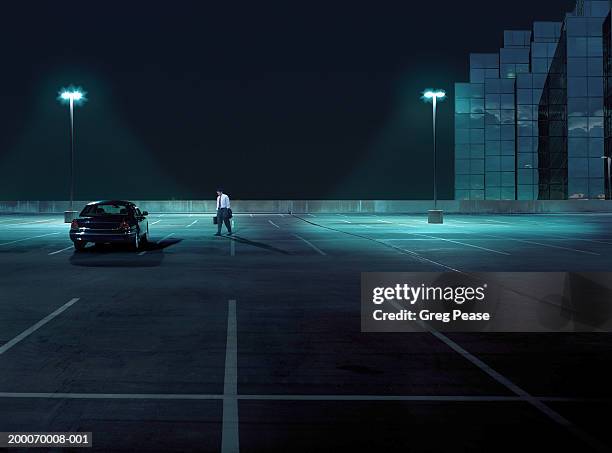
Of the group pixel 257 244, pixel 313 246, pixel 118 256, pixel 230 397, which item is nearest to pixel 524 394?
pixel 230 397

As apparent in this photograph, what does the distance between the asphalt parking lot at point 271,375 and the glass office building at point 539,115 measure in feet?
211

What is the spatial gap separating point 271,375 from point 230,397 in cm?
83

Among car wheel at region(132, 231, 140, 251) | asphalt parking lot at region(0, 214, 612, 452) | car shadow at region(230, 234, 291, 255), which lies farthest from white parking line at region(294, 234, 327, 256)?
asphalt parking lot at region(0, 214, 612, 452)

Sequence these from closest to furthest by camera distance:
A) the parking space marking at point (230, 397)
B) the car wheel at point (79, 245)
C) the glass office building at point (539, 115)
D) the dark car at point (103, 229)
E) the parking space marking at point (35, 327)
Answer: the parking space marking at point (230, 397) → the parking space marking at point (35, 327) → the dark car at point (103, 229) → the car wheel at point (79, 245) → the glass office building at point (539, 115)

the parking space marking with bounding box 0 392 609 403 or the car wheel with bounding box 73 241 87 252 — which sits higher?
the car wheel with bounding box 73 241 87 252

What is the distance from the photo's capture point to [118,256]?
20.6 m

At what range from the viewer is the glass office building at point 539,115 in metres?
71.6

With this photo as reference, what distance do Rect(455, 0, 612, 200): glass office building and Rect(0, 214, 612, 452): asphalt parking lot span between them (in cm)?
6426

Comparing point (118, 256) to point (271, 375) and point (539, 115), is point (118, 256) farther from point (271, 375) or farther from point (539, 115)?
point (539, 115)

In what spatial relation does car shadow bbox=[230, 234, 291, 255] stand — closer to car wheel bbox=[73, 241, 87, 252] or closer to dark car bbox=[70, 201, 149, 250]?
dark car bbox=[70, 201, 149, 250]

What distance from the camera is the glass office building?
71.6 meters

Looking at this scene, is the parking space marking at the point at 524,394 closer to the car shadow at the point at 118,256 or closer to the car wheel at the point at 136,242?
the car shadow at the point at 118,256

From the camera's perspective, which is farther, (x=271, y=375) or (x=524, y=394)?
(x=271, y=375)

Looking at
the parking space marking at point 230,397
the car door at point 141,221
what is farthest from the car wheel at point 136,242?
the parking space marking at point 230,397
